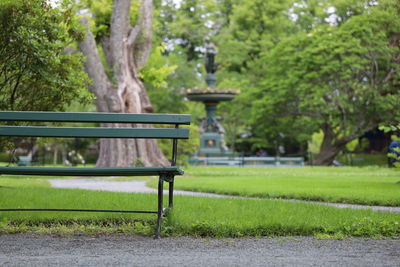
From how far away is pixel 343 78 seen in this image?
27.2 m

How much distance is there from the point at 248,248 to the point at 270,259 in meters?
0.45

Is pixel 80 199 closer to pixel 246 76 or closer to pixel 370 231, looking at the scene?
pixel 370 231

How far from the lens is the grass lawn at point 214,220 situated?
4.83 m

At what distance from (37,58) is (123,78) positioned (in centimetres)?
1004

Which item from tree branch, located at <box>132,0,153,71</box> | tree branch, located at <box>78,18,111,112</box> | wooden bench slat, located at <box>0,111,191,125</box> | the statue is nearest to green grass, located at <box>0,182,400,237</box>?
wooden bench slat, located at <box>0,111,191,125</box>

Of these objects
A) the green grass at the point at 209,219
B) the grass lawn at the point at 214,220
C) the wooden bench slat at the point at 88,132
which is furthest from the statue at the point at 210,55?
the wooden bench slat at the point at 88,132

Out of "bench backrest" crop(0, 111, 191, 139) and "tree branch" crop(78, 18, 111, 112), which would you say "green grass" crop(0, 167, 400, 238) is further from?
"tree branch" crop(78, 18, 111, 112)

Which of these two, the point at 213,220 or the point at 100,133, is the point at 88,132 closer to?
the point at 100,133

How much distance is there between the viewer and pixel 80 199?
6.99 meters

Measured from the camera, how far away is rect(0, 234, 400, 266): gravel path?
361 centimetres

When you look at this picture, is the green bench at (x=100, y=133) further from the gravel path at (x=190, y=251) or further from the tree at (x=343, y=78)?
the tree at (x=343, y=78)

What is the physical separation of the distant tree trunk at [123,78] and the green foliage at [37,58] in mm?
7286

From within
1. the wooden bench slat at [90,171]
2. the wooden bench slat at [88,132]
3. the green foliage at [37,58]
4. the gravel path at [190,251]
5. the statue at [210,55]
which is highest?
the statue at [210,55]

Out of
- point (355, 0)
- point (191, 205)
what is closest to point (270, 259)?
point (191, 205)
